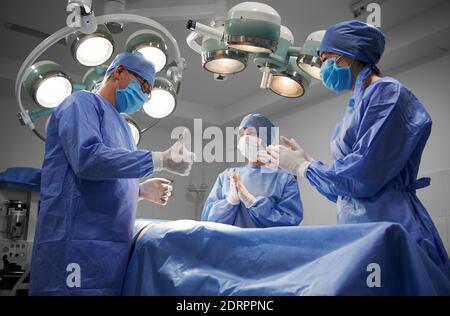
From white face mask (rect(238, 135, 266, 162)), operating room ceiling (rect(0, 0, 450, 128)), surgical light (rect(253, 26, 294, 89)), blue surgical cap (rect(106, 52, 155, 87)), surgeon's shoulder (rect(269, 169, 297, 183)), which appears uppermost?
operating room ceiling (rect(0, 0, 450, 128))

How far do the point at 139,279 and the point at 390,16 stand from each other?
9.33ft

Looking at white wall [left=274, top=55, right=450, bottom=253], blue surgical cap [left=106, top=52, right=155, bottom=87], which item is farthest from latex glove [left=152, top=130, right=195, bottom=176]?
white wall [left=274, top=55, right=450, bottom=253]

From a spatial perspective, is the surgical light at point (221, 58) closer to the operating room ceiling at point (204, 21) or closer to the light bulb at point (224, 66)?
the light bulb at point (224, 66)

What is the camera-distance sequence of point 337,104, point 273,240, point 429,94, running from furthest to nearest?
1. point 337,104
2. point 429,94
3. point 273,240

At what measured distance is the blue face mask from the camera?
71.6 inches

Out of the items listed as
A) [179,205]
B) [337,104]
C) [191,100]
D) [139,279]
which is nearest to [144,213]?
[179,205]

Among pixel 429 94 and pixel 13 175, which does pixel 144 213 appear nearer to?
pixel 13 175

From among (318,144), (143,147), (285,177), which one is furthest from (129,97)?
(143,147)

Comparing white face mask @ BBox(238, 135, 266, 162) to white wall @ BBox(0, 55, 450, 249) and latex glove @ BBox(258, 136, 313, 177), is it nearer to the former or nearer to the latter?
latex glove @ BBox(258, 136, 313, 177)

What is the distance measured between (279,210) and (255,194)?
0.75 feet

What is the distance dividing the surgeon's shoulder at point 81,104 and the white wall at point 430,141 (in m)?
2.62

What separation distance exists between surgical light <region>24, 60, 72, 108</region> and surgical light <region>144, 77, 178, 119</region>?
48 cm

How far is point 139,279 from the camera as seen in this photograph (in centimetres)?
149
